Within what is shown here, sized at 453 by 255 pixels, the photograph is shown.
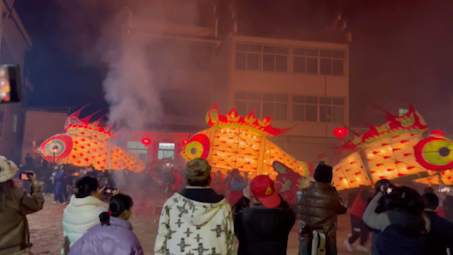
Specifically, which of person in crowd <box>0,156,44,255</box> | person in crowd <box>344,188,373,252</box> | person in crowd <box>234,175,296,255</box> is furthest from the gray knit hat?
person in crowd <box>344,188,373,252</box>

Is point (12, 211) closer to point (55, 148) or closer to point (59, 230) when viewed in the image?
point (59, 230)

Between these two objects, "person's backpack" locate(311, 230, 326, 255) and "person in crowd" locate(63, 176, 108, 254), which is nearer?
"person in crowd" locate(63, 176, 108, 254)

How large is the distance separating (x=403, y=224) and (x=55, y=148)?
12562 mm

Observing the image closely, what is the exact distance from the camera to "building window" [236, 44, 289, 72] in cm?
2041

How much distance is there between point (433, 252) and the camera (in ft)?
10.1

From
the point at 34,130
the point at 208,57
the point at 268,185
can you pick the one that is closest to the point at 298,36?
the point at 208,57

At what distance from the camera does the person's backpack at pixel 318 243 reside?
3.44 m

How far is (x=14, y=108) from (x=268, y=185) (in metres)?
25.0

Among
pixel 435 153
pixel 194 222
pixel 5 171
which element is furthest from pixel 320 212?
pixel 435 153

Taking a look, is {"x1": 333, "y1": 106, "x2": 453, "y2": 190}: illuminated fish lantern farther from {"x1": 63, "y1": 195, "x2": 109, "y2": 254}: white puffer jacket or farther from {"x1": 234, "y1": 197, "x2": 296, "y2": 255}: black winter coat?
{"x1": 63, "y1": 195, "x2": 109, "y2": 254}: white puffer jacket

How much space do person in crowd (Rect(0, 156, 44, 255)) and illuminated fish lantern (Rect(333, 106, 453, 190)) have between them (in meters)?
7.38

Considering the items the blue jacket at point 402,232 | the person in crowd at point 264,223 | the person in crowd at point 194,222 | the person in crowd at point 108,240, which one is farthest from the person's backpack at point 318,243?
the person in crowd at point 108,240

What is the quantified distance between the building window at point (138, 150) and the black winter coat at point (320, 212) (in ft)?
61.8

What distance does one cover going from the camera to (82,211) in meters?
2.91
